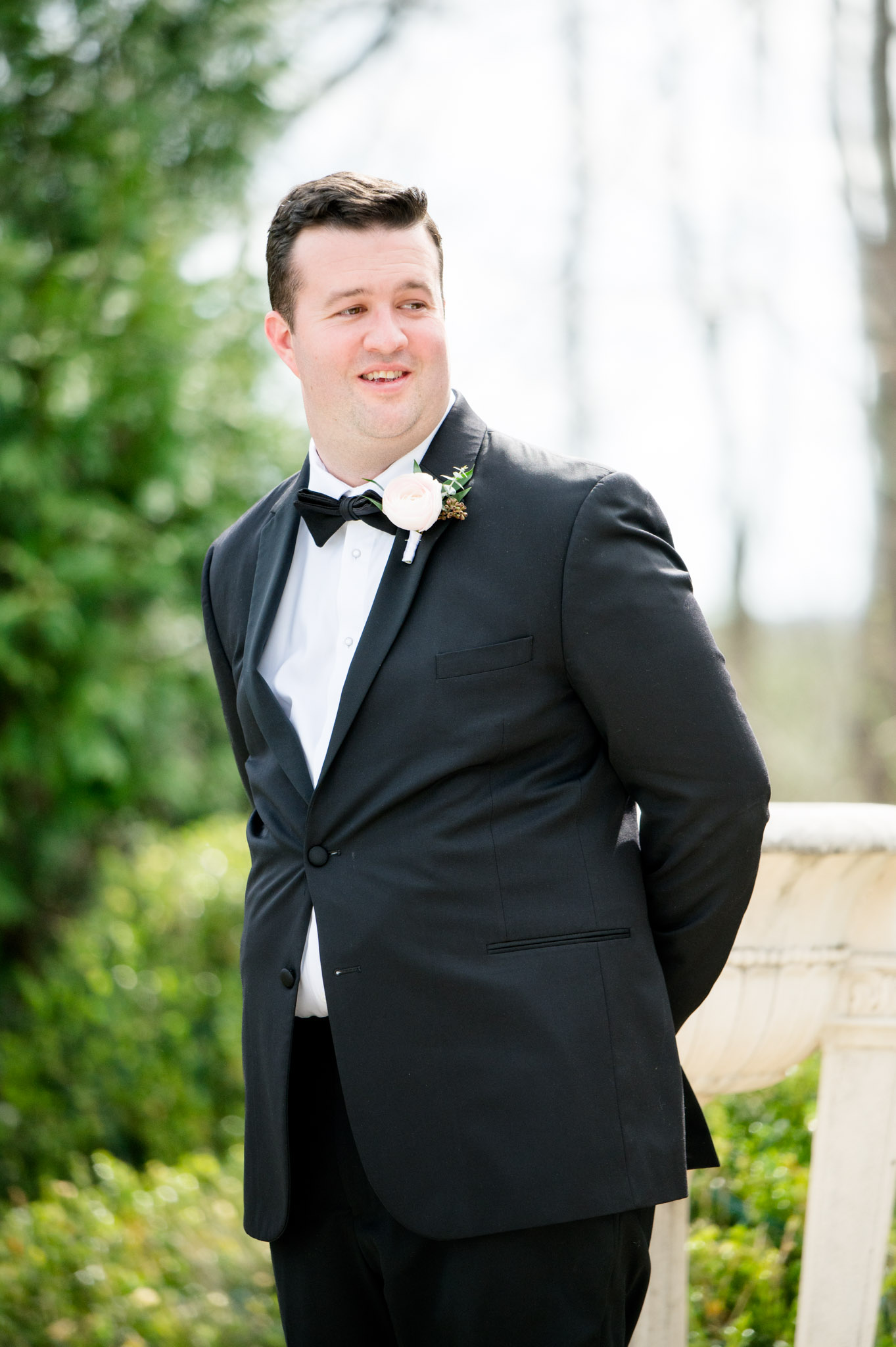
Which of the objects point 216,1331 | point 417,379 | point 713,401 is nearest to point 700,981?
point 417,379

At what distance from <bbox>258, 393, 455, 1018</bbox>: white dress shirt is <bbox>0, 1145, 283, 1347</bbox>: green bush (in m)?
1.85

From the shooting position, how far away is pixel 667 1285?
8.76ft

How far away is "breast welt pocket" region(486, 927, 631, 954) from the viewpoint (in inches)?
69.9

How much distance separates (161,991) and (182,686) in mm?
1773

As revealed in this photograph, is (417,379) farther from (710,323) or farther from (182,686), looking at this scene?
(710,323)

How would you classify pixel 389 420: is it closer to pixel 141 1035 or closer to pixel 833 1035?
pixel 833 1035

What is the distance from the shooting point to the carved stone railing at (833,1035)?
8.07ft

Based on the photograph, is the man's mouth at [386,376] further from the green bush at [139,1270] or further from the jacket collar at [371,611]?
the green bush at [139,1270]

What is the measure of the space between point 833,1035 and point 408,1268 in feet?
3.70

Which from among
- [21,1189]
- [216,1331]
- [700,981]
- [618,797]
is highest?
[618,797]

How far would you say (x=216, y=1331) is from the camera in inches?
127

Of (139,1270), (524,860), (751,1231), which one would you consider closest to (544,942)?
(524,860)

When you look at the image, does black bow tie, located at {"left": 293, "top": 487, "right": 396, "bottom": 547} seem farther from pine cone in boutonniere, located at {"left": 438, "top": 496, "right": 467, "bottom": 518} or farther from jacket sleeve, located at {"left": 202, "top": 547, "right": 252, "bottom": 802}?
jacket sleeve, located at {"left": 202, "top": 547, "right": 252, "bottom": 802}

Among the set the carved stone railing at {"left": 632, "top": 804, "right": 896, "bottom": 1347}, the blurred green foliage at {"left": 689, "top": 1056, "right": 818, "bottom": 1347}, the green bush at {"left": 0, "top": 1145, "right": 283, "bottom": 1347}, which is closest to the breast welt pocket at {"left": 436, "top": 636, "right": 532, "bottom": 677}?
the carved stone railing at {"left": 632, "top": 804, "right": 896, "bottom": 1347}
